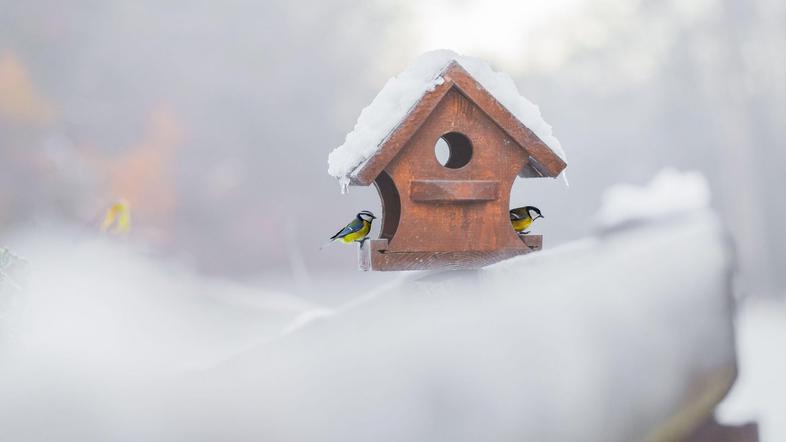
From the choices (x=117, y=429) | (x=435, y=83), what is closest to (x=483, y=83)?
(x=435, y=83)

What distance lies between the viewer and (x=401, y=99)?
0.75 meters

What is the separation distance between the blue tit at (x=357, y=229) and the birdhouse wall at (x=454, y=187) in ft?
0.09

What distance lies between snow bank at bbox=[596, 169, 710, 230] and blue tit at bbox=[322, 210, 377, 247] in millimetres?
1087

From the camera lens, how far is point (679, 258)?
5.32 feet

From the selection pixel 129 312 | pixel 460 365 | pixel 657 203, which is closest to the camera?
pixel 460 365

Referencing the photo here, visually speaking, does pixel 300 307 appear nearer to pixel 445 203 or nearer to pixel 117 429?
pixel 117 429

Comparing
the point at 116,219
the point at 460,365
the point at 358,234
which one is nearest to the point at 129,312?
the point at 116,219

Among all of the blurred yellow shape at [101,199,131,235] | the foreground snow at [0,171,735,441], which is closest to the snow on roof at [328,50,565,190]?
the foreground snow at [0,171,735,441]

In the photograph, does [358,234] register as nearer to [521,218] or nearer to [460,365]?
[521,218]

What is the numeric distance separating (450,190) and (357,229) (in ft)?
0.35

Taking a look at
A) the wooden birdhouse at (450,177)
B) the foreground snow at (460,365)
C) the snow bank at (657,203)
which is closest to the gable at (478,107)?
the wooden birdhouse at (450,177)

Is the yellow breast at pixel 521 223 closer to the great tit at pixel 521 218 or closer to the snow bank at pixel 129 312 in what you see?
the great tit at pixel 521 218

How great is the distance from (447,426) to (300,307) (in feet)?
4.29

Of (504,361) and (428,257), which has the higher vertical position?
(428,257)
